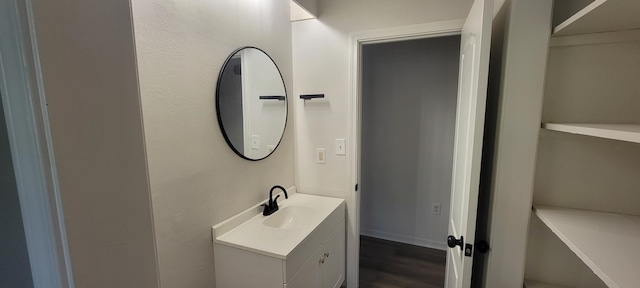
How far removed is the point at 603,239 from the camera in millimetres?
805

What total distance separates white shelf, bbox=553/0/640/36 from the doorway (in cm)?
175

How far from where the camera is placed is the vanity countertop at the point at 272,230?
1368 mm

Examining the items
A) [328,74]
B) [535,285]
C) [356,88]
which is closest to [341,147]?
[356,88]

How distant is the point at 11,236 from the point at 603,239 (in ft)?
4.56

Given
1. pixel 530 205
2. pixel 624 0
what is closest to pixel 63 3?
pixel 624 0

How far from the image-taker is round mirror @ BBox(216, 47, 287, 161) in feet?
4.98

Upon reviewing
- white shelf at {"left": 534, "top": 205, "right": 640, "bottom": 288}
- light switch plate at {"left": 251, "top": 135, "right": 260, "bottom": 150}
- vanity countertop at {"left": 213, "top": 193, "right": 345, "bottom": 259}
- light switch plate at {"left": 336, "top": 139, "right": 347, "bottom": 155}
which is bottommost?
vanity countertop at {"left": 213, "top": 193, "right": 345, "bottom": 259}

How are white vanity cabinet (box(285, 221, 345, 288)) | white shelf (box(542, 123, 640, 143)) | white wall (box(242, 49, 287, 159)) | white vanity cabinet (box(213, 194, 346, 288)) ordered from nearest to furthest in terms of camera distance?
white shelf (box(542, 123, 640, 143))
white vanity cabinet (box(213, 194, 346, 288))
white vanity cabinet (box(285, 221, 345, 288))
white wall (box(242, 49, 287, 159))

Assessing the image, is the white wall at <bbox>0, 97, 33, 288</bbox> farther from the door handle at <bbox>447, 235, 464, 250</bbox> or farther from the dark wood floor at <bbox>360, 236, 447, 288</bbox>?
the dark wood floor at <bbox>360, 236, 447, 288</bbox>

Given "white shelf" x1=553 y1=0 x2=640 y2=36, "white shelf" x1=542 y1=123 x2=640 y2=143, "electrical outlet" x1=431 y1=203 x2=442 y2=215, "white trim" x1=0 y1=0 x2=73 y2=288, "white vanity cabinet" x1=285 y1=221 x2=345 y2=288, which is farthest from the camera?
"electrical outlet" x1=431 y1=203 x2=442 y2=215

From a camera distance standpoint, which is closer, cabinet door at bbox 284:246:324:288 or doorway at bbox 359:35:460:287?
cabinet door at bbox 284:246:324:288

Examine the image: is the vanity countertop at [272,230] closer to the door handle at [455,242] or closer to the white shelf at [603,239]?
the door handle at [455,242]

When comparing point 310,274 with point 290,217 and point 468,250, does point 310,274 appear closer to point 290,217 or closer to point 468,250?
point 290,217

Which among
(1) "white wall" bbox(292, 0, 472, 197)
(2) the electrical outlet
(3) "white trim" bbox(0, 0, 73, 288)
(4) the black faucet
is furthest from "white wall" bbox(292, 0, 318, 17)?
(2) the electrical outlet
